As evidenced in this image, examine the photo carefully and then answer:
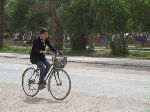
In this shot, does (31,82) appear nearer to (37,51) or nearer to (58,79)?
(37,51)

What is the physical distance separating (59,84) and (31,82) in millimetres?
994

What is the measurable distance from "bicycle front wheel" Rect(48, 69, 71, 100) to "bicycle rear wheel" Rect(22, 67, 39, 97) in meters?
0.69

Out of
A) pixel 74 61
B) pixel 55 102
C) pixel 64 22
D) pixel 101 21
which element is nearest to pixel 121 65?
pixel 74 61

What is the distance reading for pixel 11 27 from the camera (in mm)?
57812

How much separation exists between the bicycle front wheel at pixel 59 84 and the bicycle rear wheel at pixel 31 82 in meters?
0.69

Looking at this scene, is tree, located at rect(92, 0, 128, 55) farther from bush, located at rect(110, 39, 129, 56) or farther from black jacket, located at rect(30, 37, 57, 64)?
black jacket, located at rect(30, 37, 57, 64)

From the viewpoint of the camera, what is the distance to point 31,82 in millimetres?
11961

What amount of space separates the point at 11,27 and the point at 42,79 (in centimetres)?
4686

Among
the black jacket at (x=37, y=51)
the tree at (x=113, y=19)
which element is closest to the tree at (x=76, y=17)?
the tree at (x=113, y=19)

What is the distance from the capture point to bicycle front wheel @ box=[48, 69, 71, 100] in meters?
11.3

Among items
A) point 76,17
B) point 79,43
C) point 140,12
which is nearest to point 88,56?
point 76,17

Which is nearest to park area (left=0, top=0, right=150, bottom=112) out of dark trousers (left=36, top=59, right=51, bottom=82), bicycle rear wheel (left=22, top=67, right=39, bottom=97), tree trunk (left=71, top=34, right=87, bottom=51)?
tree trunk (left=71, top=34, right=87, bottom=51)

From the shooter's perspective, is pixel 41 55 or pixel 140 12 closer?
pixel 41 55

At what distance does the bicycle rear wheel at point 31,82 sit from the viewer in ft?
39.2
